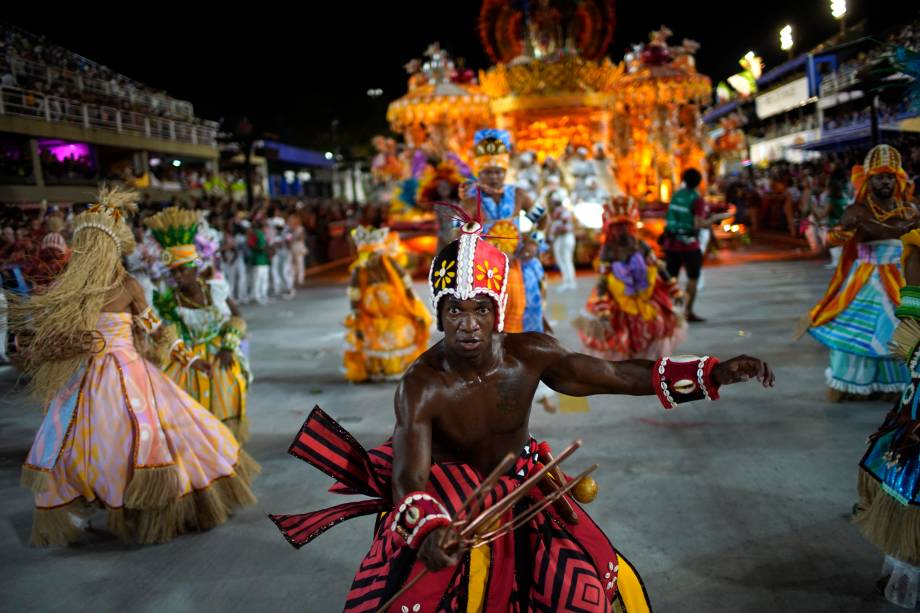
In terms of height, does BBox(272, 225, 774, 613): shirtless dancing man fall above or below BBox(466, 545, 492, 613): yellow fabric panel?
above

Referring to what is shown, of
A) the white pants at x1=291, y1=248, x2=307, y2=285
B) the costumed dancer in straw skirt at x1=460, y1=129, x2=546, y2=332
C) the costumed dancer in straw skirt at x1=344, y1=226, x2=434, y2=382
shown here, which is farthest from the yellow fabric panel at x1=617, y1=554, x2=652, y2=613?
the white pants at x1=291, y1=248, x2=307, y2=285

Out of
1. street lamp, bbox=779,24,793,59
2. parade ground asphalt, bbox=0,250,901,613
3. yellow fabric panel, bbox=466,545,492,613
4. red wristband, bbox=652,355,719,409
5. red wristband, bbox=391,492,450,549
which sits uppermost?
street lamp, bbox=779,24,793,59

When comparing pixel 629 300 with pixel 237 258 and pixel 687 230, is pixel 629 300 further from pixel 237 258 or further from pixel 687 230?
pixel 237 258

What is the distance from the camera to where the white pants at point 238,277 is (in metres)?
15.2

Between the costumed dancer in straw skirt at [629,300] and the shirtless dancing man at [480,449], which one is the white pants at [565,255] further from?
the shirtless dancing man at [480,449]

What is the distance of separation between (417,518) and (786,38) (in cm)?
5548

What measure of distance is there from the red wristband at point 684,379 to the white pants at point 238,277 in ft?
44.0

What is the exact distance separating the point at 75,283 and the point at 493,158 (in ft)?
11.9

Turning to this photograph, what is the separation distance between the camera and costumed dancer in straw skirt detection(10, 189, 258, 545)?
4445mm

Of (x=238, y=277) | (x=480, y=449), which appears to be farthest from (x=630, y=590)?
(x=238, y=277)

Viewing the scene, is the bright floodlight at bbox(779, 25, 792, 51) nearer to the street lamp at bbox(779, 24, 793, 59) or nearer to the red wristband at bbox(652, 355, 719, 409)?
the street lamp at bbox(779, 24, 793, 59)

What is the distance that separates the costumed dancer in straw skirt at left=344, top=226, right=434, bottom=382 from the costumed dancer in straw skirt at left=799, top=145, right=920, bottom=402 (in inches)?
155

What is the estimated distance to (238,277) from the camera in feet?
50.2

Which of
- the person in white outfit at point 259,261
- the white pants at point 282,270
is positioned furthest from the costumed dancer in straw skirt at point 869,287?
the white pants at point 282,270
